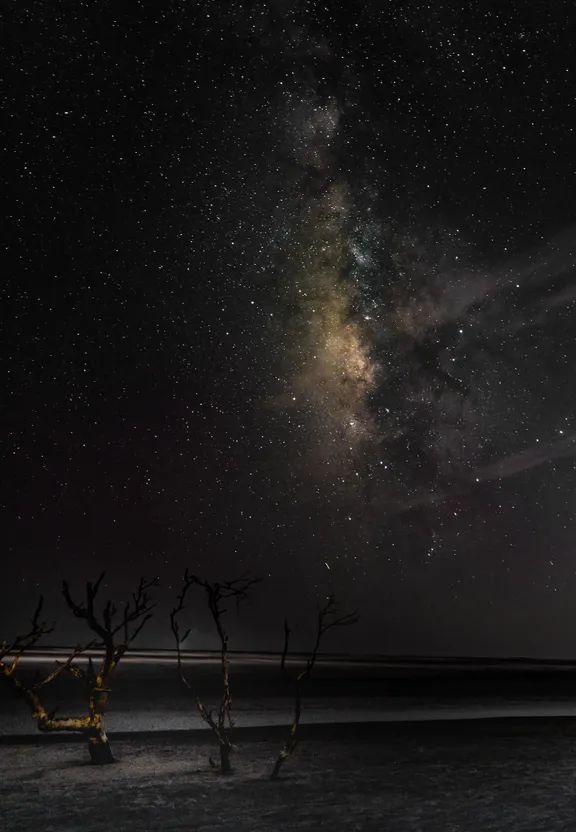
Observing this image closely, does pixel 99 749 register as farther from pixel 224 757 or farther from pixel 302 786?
pixel 302 786

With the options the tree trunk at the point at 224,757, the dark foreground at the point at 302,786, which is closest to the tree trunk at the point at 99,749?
the dark foreground at the point at 302,786

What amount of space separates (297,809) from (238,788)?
1.60 m

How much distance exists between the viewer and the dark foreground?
10.7 metres

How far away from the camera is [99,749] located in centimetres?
1441

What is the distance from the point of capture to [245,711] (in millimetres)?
22266

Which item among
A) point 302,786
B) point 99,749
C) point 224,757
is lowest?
point 302,786

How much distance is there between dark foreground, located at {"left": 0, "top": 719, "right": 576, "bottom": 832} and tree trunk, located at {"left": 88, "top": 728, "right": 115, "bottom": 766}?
0.25 metres

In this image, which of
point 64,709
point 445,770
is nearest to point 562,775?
point 445,770

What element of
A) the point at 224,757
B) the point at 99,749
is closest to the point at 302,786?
the point at 224,757

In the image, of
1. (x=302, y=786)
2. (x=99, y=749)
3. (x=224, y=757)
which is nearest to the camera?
(x=302, y=786)

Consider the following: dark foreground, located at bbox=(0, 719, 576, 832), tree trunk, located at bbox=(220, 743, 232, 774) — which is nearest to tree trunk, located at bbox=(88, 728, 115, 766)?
dark foreground, located at bbox=(0, 719, 576, 832)

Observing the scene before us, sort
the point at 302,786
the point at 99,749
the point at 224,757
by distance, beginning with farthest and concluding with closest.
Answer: the point at 99,749
the point at 224,757
the point at 302,786

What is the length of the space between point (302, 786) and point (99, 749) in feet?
13.1

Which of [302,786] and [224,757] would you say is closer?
[302,786]
